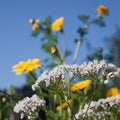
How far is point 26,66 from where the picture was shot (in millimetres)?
3035

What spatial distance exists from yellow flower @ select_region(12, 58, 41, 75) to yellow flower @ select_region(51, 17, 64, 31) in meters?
1.95

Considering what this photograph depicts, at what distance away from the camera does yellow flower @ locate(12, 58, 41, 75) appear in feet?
9.78

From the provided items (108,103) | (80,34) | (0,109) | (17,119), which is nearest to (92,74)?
(108,103)

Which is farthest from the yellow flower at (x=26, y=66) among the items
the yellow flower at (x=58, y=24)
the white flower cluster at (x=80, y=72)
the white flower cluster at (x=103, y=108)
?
the yellow flower at (x=58, y=24)

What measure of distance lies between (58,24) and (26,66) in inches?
82.7

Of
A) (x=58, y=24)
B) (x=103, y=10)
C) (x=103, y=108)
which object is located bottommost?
(x=103, y=108)

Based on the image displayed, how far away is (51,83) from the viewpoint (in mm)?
2152

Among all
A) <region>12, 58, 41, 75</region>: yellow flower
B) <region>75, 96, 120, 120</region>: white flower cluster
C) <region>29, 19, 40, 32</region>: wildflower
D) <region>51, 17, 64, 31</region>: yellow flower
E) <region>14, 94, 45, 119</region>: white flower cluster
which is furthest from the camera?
<region>29, 19, 40, 32</region>: wildflower

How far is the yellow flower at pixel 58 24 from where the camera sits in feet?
16.4

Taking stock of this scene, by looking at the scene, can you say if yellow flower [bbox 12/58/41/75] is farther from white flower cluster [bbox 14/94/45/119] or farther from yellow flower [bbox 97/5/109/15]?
yellow flower [bbox 97/5/109/15]

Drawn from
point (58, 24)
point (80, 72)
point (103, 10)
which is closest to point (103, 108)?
point (80, 72)

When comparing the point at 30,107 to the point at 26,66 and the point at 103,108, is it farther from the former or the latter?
the point at 26,66

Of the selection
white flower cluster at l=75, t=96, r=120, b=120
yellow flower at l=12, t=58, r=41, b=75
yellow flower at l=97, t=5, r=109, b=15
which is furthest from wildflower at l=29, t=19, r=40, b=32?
white flower cluster at l=75, t=96, r=120, b=120

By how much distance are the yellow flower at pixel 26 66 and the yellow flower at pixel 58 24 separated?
1948 mm
